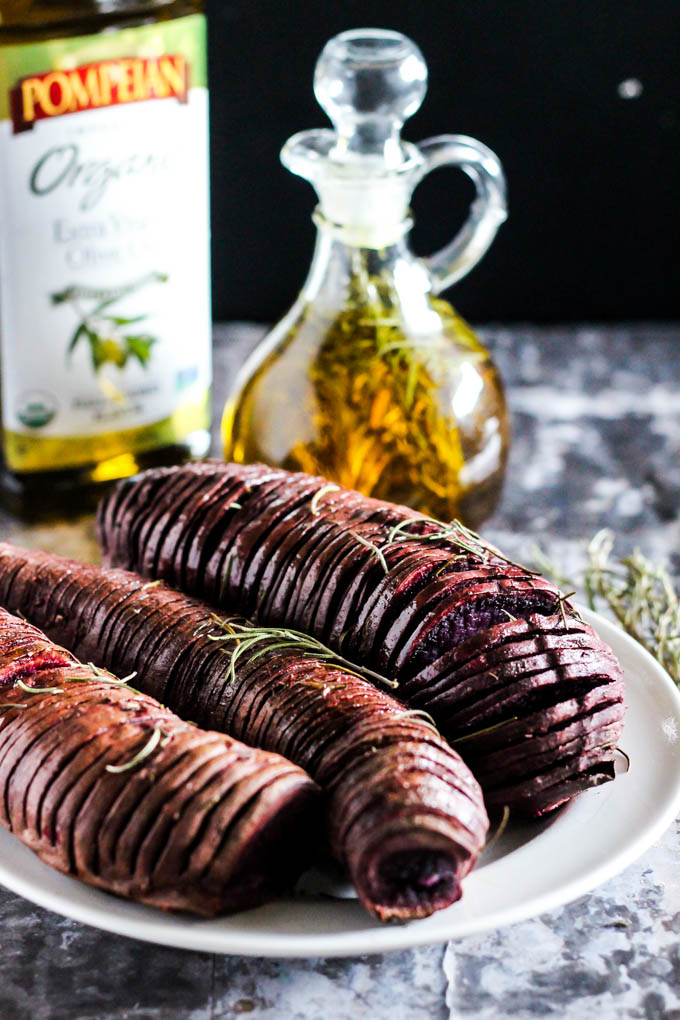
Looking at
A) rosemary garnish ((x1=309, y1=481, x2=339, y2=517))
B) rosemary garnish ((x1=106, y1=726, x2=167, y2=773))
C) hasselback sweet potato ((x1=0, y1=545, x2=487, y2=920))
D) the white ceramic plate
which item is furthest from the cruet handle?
rosemary garnish ((x1=106, y1=726, x2=167, y2=773))

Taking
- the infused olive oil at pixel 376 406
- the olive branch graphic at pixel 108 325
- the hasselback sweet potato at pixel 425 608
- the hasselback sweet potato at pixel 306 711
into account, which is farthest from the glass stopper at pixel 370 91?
the hasselback sweet potato at pixel 306 711

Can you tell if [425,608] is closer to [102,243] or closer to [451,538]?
[451,538]

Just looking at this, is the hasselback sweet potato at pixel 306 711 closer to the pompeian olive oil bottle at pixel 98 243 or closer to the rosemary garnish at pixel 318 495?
A: the rosemary garnish at pixel 318 495

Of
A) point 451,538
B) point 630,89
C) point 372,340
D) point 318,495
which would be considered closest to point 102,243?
point 372,340

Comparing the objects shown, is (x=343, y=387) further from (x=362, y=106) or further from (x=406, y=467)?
(x=362, y=106)

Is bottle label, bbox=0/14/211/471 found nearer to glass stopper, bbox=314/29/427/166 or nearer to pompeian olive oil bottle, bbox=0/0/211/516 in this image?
pompeian olive oil bottle, bbox=0/0/211/516

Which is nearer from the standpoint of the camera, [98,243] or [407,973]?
[407,973]
